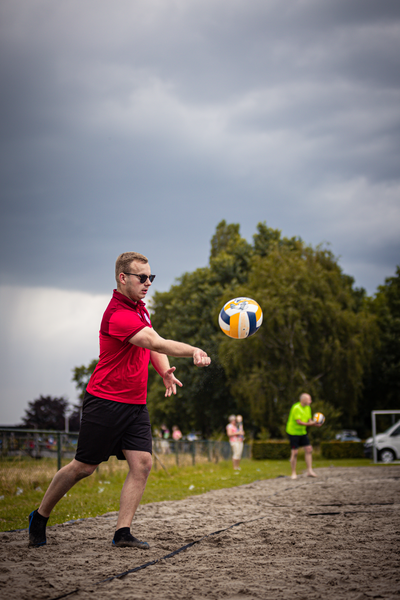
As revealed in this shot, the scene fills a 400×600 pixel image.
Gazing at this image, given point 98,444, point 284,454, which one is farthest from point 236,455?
point 98,444

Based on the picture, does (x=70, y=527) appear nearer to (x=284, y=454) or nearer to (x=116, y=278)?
(x=116, y=278)

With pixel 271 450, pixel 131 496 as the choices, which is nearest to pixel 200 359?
pixel 131 496

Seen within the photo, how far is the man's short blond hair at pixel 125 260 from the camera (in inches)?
189

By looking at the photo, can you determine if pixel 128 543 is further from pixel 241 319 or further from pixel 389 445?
pixel 389 445

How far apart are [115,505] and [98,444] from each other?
3.98 metres

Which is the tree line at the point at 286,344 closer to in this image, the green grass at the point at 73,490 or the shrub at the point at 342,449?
the shrub at the point at 342,449

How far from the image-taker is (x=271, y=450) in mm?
28188

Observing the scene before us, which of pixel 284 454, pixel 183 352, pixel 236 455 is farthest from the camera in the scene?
pixel 284 454

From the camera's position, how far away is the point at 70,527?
5742mm

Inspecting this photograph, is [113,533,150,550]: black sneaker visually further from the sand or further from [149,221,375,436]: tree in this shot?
[149,221,375,436]: tree

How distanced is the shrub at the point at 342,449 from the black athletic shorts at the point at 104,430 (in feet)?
78.7

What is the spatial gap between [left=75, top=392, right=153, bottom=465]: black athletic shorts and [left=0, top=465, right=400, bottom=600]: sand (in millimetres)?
790

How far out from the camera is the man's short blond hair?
4.80 meters

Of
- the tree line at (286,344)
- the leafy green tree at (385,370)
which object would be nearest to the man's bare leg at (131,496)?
the tree line at (286,344)
